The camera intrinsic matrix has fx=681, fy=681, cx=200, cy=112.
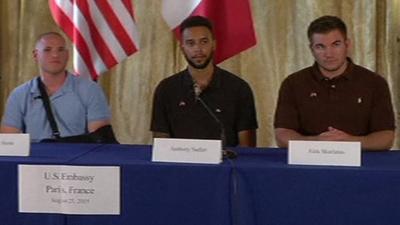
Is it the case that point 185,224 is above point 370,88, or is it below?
below

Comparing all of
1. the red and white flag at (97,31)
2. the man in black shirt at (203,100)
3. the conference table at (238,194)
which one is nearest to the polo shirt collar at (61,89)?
the man in black shirt at (203,100)

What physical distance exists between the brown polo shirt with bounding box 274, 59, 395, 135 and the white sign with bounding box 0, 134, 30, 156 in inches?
43.6

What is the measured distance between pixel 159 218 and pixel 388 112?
1202mm

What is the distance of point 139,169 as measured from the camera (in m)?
2.01

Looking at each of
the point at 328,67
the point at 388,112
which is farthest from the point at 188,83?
the point at 388,112

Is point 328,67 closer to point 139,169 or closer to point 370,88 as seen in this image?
point 370,88

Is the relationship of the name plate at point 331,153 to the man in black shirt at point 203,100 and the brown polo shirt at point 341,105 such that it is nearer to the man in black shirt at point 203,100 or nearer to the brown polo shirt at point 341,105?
the brown polo shirt at point 341,105

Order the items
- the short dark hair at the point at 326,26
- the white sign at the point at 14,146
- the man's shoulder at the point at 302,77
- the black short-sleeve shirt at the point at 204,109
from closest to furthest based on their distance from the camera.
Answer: the white sign at the point at 14,146 → the short dark hair at the point at 326,26 → the man's shoulder at the point at 302,77 → the black short-sleeve shirt at the point at 204,109

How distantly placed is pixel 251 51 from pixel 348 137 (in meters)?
1.62

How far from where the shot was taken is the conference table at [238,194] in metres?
1.92

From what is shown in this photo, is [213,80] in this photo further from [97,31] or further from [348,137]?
[97,31]

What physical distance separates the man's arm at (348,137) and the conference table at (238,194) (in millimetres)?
454

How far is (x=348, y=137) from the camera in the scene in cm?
254

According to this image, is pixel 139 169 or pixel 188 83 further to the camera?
pixel 188 83
